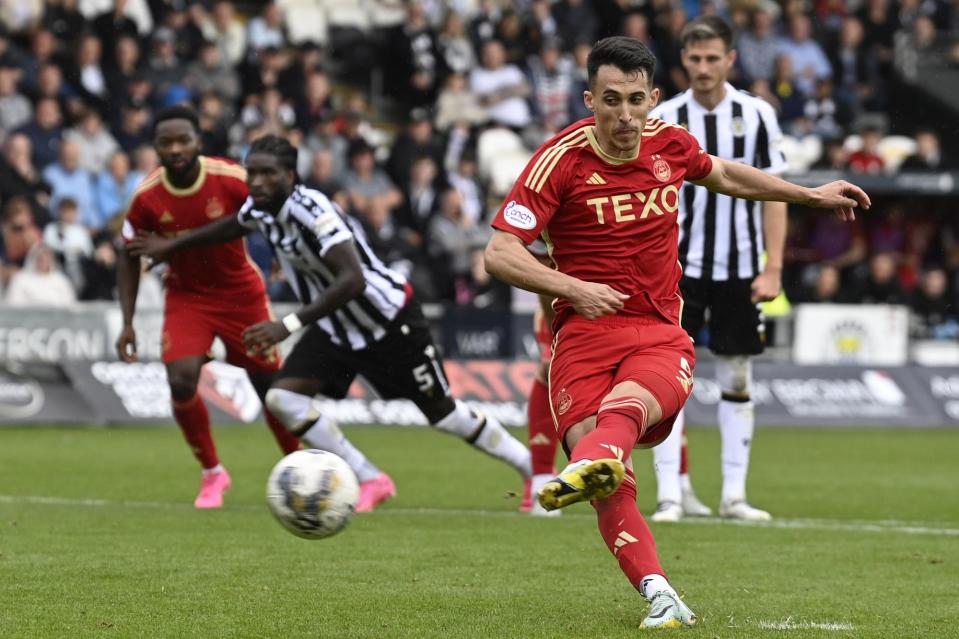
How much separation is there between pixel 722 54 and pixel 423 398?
2.73 m

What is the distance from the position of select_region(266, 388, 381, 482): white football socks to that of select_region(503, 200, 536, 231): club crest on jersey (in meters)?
3.86

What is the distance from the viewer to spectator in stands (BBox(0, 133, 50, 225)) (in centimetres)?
1933

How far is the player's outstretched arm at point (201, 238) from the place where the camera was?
10188mm

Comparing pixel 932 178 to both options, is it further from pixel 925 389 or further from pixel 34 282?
pixel 34 282

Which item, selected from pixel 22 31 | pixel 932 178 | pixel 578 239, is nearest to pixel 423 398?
pixel 578 239

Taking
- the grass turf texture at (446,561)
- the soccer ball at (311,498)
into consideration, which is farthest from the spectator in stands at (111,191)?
the soccer ball at (311,498)

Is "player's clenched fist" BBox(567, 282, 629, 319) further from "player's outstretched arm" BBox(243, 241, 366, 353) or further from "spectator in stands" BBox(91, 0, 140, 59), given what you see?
"spectator in stands" BBox(91, 0, 140, 59)

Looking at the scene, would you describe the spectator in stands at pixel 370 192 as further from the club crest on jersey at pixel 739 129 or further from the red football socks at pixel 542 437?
the club crest on jersey at pixel 739 129

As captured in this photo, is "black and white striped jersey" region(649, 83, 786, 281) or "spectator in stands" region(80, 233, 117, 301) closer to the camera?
"black and white striped jersey" region(649, 83, 786, 281)

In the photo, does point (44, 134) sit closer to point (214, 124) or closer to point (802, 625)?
point (214, 124)

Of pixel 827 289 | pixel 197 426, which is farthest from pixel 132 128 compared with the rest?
pixel 197 426

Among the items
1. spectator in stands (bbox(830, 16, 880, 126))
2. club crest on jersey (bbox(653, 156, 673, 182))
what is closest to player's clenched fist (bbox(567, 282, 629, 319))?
club crest on jersey (bbox(653, 156, 673, 182))

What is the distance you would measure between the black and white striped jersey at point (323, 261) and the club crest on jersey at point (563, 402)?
3419 mm

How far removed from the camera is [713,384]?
18125 mm
